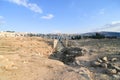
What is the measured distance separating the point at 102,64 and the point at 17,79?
21.8ft

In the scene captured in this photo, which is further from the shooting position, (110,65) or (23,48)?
(23,48)

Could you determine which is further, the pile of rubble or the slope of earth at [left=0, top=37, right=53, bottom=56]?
the slope of earth at [left=0, top=37, right=53, bottom=56]

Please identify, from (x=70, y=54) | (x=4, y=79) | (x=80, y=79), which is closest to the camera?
(x=4, y=79)

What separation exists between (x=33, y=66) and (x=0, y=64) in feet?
7.73

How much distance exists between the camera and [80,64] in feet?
52.5

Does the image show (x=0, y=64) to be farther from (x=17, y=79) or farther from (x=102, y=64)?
(x=102, y=64)

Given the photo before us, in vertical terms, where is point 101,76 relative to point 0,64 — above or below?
below

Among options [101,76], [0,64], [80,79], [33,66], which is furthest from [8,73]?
[101,76]

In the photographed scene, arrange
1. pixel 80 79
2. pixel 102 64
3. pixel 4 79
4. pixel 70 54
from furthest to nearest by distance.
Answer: pixel 70 54 < pixel 102 64 < pixel 80 79 < pixel 4 79

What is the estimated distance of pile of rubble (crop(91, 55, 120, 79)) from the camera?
1309 centimetres

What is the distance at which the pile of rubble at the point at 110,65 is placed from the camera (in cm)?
1309

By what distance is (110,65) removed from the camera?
47.9 feet

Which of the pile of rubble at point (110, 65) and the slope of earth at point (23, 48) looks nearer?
the pile of rubble at point (110, 65)

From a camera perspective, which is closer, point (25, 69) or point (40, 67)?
point (25, 69)
